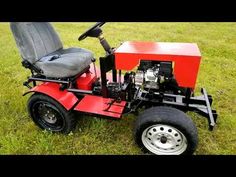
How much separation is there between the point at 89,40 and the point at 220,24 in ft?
14.4

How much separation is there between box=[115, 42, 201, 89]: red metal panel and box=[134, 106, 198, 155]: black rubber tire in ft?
1.06

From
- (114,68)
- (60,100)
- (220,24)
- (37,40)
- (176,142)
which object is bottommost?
(220,24)

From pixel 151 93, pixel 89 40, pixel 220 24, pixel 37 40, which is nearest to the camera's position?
pixel 151 93

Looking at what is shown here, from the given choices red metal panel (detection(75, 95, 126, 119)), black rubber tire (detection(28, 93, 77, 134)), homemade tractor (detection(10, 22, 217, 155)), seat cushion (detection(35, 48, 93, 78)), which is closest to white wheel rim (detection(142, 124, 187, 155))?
homemade tractor (detection(10, 22, 217, 155))

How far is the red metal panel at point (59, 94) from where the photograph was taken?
2.94 meters

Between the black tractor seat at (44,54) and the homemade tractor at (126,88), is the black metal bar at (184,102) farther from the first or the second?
the black tractor seat at (44,54)

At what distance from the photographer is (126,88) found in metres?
2.87

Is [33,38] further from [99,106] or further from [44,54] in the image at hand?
[99,106]

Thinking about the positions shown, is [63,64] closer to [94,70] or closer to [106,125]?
[94,70]

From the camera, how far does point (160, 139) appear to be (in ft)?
8.73

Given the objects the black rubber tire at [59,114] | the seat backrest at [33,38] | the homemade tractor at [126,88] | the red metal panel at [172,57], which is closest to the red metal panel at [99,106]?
the homemade tractor at [126,88]

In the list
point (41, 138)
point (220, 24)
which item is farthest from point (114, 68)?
point (220, 24)

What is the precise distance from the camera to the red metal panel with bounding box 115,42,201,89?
2.53 metres

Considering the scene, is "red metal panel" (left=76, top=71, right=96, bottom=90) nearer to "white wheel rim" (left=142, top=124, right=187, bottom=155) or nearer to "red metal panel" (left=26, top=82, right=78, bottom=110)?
"red metal panel" (left=26, top=82, right=78, bottom=110)
